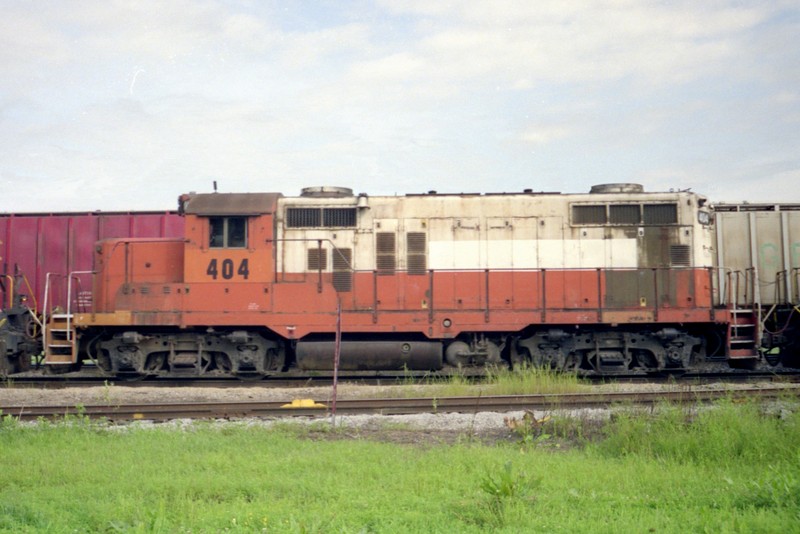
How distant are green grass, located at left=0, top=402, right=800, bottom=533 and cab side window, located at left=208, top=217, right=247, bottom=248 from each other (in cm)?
587

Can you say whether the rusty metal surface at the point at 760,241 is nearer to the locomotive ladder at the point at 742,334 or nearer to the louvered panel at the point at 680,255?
the locomotive ladder at the point at 742,334

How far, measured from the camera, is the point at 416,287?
45.3ft

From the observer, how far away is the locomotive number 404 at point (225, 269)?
44.8 ft

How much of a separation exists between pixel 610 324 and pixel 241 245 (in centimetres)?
775

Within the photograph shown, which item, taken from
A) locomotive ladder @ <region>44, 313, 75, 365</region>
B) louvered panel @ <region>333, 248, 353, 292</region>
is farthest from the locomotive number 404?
locomotive ladder @ <region>44, 313, 75, 365</region>

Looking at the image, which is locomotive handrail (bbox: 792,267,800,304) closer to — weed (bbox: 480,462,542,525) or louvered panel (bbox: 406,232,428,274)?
louvered panel (bbox: 406,232,428,274)

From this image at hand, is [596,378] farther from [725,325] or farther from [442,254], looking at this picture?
[442,254]

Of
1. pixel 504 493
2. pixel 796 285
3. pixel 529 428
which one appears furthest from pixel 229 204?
pixel 796 285

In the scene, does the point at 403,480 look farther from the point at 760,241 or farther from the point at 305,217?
the point at 760,241

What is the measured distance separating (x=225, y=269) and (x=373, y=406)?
507cm

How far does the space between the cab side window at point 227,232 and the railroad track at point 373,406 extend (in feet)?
13.3

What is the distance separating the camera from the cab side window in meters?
13.8

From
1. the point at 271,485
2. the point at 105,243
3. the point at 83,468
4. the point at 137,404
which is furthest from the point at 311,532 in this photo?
the point at 105,243

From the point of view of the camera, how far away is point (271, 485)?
232 inches
